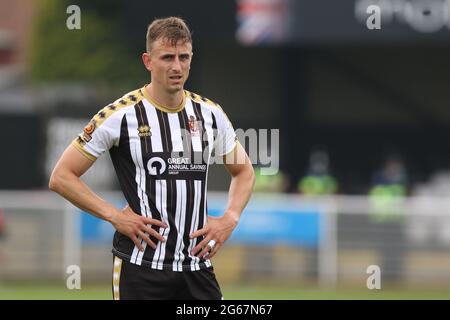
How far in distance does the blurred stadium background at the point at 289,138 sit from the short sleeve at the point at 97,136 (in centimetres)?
821

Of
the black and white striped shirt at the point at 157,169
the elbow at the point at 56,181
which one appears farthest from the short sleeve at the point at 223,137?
the elbow at the point at 56,181

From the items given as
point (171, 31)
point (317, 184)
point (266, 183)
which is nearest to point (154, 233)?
point (171, 31)

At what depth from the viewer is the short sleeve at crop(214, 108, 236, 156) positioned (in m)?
7.29

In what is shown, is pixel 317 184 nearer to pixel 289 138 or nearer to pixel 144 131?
pixel 289 138

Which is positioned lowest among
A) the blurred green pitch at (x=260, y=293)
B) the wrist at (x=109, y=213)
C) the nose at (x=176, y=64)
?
the blurred green pitch at (x=260, y=293)

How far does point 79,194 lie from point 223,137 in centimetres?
91

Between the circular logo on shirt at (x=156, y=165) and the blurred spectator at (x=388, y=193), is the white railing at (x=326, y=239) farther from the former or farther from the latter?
the circular logo on shirt at (x=156, y=165)

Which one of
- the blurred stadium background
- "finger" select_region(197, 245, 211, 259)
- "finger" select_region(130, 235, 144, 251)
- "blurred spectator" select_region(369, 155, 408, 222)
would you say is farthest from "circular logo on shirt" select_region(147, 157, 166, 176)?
"blurred spectator" select_region(369, 155, 408, 222)

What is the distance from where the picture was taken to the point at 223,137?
7.31 metres

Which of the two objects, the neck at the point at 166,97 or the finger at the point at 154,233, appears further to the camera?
the neck at the point at 166,97

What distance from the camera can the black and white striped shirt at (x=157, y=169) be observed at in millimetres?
7020

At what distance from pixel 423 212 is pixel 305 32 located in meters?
8.06

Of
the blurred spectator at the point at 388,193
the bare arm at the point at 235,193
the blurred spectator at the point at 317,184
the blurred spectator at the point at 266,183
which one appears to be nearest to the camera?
the bare arm at the point at 235,193
